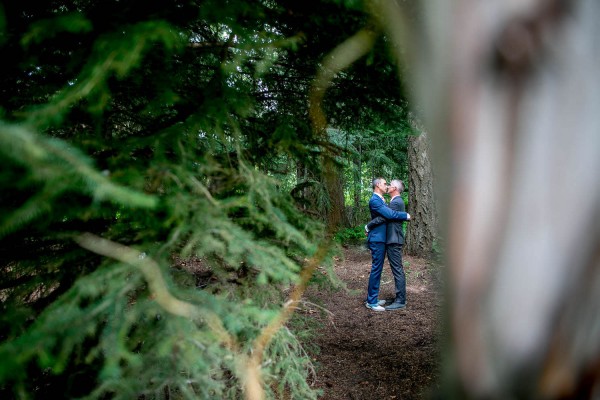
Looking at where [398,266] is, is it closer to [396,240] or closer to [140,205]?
[396,240]

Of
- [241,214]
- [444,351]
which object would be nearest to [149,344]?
[241,214]

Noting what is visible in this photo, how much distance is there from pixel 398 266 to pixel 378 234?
650 millimetres

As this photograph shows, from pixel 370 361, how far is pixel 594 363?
4.36 m

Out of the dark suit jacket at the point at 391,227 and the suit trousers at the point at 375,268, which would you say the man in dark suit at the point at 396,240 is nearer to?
the dark suit jacket at the point at 391,227

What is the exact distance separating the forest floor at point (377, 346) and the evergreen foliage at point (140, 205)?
1.26 metres

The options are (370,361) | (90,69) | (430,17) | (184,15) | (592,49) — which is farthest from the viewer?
(370,361)

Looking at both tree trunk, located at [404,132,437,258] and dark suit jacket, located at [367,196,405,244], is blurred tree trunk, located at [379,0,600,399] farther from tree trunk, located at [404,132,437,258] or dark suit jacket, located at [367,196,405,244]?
tree trunk, located at [404,132,437,258]

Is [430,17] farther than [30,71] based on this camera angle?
No

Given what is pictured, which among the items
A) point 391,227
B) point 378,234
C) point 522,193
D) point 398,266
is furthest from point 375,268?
point 522,193

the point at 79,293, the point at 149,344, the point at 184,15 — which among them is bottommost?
the point at 149,344

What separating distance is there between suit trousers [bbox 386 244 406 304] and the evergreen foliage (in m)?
3.88

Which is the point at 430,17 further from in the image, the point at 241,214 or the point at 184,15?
the point at 184,15

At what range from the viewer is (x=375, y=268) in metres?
6.36

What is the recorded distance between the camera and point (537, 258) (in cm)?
71
